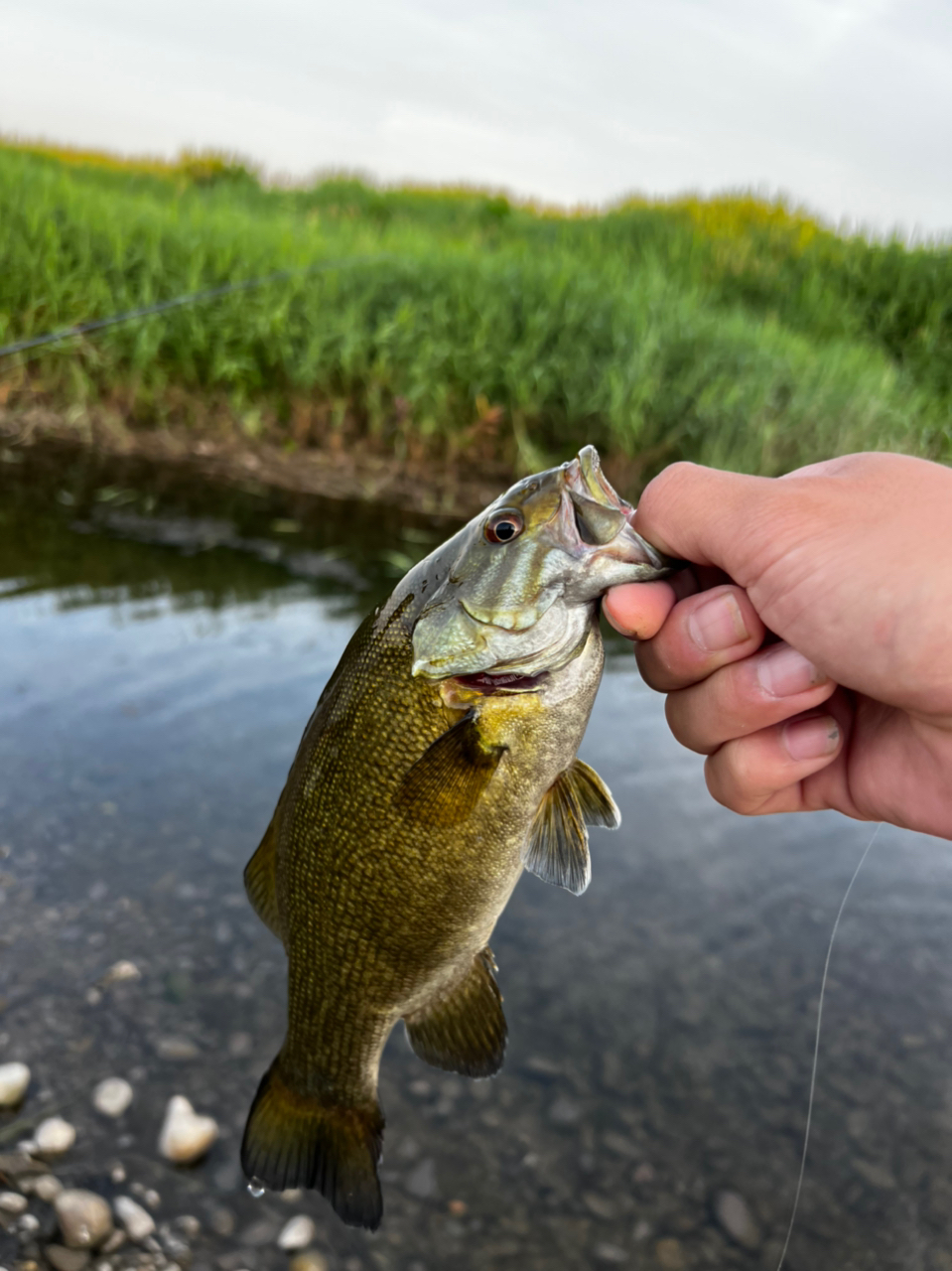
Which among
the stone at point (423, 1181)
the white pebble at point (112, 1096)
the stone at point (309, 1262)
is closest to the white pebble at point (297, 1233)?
the stone at point (309, 1262)

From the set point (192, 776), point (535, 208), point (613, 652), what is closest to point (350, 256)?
point (613, 652)

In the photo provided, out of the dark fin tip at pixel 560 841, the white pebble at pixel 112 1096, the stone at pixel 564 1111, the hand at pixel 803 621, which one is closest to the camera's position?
the hand at pixel 803 621

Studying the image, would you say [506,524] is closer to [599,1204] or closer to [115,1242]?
[599,1204]

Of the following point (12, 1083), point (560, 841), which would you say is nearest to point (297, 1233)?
point (12, 1083)

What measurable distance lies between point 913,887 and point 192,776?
9.79 feet

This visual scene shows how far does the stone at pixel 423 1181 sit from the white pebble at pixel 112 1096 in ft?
2.63

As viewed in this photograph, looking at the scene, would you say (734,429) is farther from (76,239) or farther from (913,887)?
(76,239)

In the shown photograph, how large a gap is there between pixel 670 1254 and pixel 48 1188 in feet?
5.12

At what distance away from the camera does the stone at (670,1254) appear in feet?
7.63

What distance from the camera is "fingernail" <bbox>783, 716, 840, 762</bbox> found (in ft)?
7.13

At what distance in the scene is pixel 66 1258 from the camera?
2133 millimetres

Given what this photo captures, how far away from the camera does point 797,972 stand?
3230mm

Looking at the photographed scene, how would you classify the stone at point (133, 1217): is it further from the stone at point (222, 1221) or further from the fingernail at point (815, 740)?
the fingernail at point (815, 740)

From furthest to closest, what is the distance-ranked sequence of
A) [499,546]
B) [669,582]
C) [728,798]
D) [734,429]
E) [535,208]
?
[535,208], [734,429], [728,798], [669,582], [499,546]
